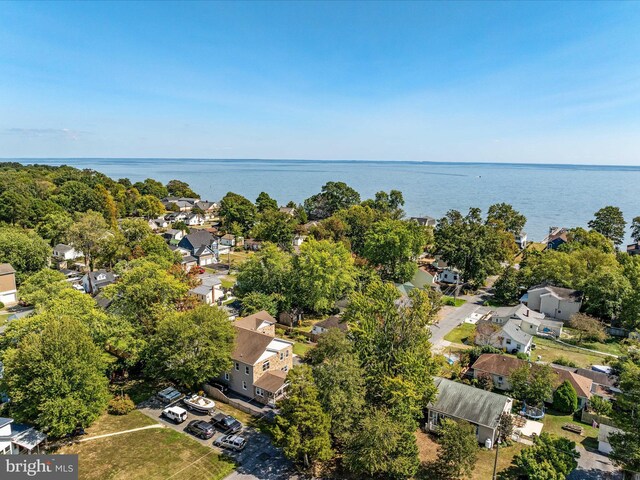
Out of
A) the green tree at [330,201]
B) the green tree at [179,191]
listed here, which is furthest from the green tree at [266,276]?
the green tree at [179,191]

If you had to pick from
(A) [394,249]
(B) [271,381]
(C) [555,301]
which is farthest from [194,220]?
(C) [555,301]

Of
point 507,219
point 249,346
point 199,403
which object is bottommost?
point 199,403

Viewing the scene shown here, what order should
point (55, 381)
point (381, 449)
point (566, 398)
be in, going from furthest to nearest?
point (566, 398)
point (55, 381)
point (381, 449)

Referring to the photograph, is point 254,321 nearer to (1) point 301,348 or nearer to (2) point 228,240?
(1) point 301,348

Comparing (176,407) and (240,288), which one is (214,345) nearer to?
(176,407)

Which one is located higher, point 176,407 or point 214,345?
point 214,345

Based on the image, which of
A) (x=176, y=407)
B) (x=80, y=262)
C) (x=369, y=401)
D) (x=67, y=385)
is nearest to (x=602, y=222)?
(x=369, y=401)

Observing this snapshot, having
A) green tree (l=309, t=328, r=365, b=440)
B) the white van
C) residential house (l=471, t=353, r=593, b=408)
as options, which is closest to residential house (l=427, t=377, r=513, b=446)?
residential house (l=471, t=353, r=593, b=408)
